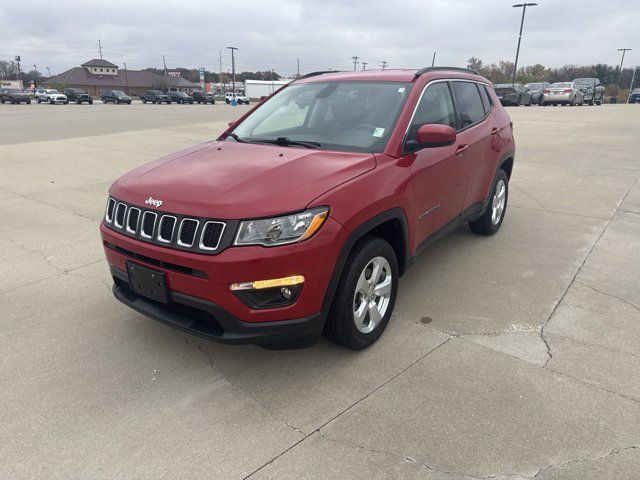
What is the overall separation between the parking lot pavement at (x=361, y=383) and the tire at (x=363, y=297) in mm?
165

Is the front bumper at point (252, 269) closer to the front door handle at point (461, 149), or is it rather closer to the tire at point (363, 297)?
the tire at point (363, 297)

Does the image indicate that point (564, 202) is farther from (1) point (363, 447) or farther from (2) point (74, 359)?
(2) point (74, 359)

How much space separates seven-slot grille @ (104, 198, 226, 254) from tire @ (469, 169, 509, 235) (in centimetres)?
355

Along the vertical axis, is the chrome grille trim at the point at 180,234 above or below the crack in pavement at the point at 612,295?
above

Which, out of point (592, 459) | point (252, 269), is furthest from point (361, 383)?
point (592, 459)

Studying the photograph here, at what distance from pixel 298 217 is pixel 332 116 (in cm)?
149

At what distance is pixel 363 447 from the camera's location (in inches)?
93.0

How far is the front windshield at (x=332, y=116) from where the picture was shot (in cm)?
337

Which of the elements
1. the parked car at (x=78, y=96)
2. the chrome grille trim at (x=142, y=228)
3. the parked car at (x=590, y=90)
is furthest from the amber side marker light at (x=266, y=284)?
the parked car at (x=78, y=96)

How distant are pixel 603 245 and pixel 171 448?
4895 millimetres

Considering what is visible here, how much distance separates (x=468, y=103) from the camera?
459 cm

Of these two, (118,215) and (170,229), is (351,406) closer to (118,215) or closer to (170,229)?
(170,229)

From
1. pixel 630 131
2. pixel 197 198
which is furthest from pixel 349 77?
pixel 630 131

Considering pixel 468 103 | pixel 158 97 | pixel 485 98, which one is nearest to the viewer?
pixel 468 103
